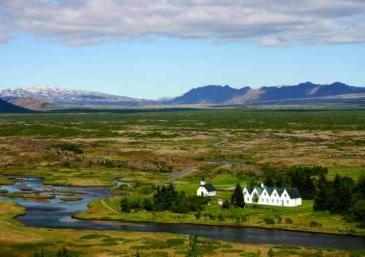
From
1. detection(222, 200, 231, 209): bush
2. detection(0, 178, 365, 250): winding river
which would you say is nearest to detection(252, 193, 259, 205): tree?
detection(222, 200, 231, 209): bush

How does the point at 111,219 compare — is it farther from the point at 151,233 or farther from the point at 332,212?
the point at 332,212

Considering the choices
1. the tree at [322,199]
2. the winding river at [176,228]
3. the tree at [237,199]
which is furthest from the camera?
the tree at [237,199]

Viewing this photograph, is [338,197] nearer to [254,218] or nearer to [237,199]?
[254,218]

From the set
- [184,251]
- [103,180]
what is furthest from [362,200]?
[103,180]

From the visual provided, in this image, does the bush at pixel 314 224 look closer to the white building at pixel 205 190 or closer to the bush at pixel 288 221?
the bush at pixel 288 221

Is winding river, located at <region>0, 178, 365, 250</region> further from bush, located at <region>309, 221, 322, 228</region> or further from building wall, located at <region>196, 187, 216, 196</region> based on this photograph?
building wall, located at <region>196, 187, 216, 196</region>

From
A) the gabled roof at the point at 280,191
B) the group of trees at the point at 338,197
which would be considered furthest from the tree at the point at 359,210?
the gabled roof at the point at 280,191
